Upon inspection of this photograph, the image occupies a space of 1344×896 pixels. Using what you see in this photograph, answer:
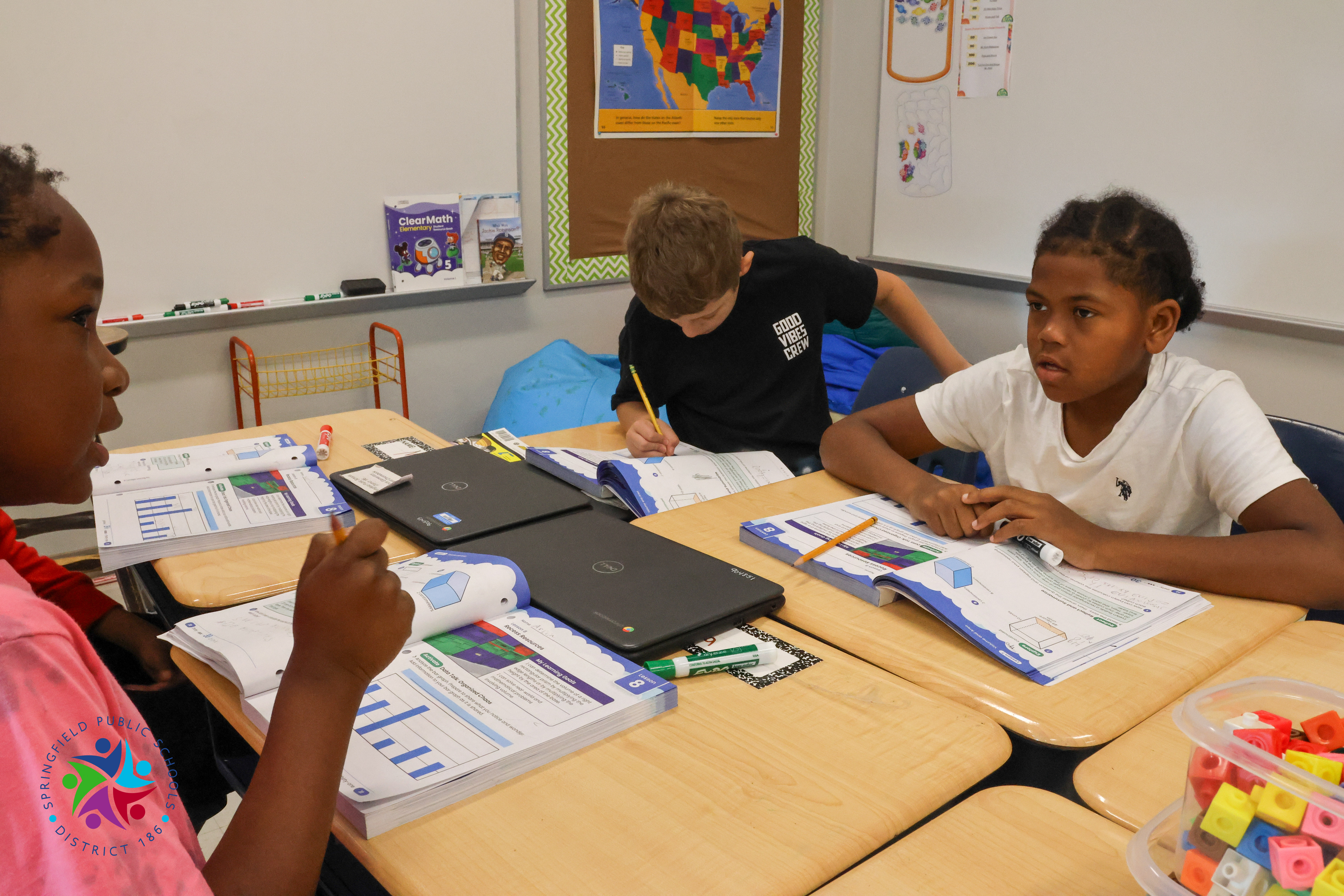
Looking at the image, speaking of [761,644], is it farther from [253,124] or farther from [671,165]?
[671,165]

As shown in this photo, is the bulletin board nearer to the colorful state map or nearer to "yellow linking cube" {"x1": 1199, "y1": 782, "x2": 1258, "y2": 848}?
the colorful state map

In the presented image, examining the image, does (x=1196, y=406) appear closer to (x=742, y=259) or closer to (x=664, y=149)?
(x=742, y=259)

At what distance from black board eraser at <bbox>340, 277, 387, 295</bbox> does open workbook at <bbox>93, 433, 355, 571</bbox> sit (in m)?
1.28

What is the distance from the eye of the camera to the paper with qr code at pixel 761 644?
3.11 feet

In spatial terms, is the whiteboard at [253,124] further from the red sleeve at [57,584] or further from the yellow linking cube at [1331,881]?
the yellow linking cube at [1331,881]

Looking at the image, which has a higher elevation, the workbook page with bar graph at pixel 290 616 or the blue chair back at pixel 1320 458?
the blue chair back at pixel 1320 458

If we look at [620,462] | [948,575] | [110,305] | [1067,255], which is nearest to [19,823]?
[948,575]

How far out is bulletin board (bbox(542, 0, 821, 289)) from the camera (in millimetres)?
3156

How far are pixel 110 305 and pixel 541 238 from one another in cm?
133

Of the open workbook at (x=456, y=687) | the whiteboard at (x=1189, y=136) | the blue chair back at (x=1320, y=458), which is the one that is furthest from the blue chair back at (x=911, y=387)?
the whiteboard at (x=1189, y=136)

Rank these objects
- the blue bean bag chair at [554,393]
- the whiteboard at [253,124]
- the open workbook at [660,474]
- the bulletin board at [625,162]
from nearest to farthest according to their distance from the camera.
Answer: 1. the open workbook at [660,474]
2. the whiteboard at [253,124]
3. the blue bean bag chair at [554,393]
4. the bulletin board at [625,162]

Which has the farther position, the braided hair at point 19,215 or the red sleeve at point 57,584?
A: the red sleeve at point 57,584

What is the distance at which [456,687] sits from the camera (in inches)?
34.3

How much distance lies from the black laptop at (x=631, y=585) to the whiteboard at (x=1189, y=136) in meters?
2.17
